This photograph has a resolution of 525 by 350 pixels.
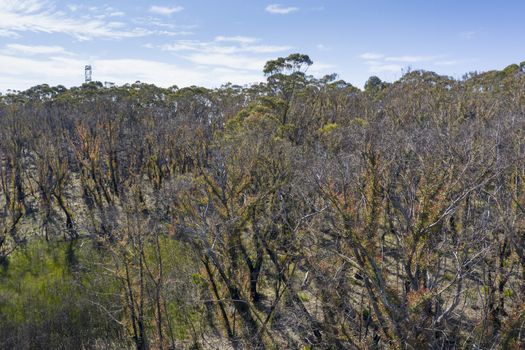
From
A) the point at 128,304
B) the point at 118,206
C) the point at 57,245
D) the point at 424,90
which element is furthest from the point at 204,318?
the point at 424,90

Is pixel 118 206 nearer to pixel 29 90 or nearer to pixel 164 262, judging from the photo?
pixel 164 262

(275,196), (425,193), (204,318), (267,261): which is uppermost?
(425,193)

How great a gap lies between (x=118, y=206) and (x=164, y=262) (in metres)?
8.38

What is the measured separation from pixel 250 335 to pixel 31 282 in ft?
33.6

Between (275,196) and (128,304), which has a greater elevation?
(275,196)

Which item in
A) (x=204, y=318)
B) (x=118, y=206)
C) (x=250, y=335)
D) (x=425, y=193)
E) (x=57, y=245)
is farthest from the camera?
(x=118, y=206)

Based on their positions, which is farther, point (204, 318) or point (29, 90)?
point (29, 90)

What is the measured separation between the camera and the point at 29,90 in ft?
191

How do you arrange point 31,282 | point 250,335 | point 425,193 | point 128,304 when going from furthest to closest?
point 31,282, point 250,335, point 128,304, point 425,193

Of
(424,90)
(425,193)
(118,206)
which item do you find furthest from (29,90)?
(425,193)

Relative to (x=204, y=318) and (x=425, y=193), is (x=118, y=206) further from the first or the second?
(x=425, y=193)

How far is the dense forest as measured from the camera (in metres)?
9.01

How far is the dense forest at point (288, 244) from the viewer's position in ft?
29.6

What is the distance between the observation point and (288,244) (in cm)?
1265
